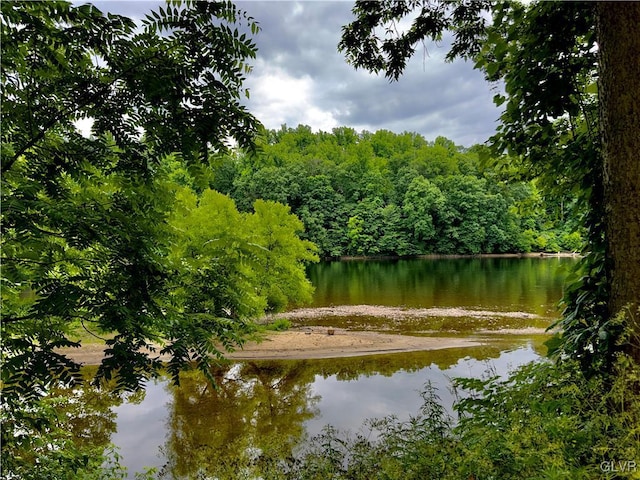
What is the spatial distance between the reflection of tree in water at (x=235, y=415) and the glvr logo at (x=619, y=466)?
5.28 metres

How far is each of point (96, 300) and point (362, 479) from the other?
2.19 m

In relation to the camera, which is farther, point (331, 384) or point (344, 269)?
point (344, 269)

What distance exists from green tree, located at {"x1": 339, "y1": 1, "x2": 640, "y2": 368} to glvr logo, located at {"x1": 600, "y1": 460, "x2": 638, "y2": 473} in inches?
27.7

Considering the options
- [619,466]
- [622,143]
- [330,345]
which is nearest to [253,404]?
A: [330,345]

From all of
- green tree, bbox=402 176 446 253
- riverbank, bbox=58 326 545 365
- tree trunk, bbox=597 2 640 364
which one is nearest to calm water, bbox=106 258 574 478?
riverbank, bbox=58 326 545 365

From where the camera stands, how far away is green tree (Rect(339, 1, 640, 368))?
259 centimetres

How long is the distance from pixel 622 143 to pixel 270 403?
1014 cm

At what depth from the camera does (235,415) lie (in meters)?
9.98

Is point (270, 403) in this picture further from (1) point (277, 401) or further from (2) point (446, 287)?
(2) point (446, 287)

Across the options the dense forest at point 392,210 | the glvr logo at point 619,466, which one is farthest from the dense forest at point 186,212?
the dense forest at point 392,210

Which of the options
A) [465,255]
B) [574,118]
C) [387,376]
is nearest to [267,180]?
[465,255]

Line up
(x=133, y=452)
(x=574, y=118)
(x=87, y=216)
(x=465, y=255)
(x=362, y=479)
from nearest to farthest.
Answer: (x=87, y=216) → (x=362, y=479) → (x=574, y=118) → (x=133, y=452) → (x=465, y=255)

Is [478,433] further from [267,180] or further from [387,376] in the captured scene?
[267,180]

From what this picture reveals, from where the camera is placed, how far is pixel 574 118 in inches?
139
